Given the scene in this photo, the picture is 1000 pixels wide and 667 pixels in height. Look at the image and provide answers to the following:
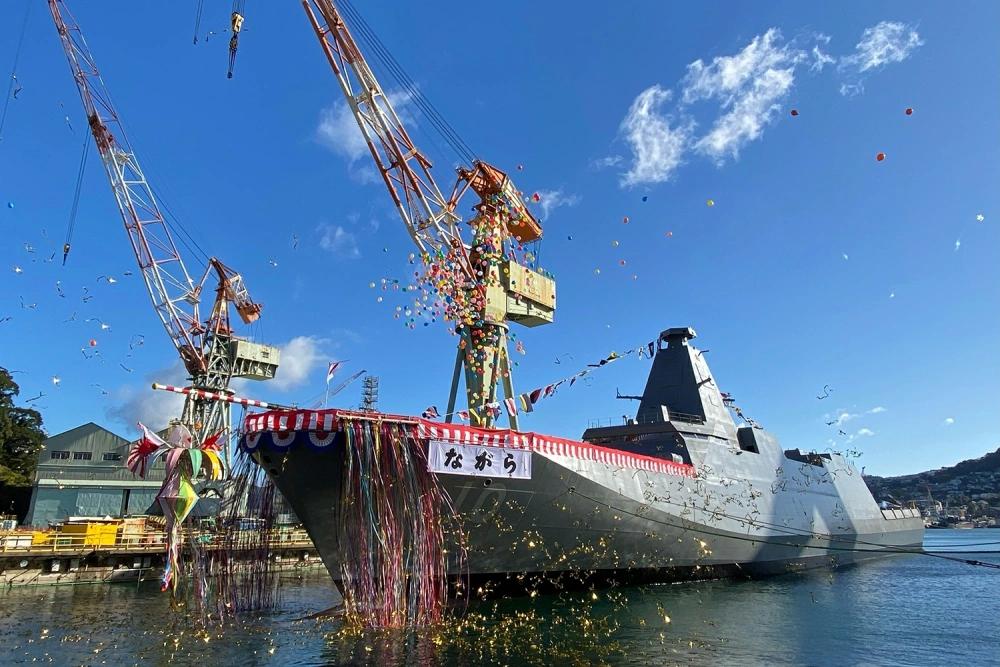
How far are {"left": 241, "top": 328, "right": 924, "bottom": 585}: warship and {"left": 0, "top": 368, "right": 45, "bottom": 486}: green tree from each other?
1388 inches

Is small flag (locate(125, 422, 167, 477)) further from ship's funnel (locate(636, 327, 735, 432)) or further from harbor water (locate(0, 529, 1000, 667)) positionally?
ship's funnel (locate(636, 327, 735, 432))

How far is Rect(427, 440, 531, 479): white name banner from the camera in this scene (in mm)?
13672

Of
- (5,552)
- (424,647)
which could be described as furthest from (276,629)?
(5,552)

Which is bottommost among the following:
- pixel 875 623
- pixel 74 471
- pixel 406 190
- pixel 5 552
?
pixel 875 623

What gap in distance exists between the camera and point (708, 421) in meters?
24.5

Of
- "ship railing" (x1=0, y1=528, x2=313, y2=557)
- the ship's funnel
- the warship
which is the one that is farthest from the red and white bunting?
"ship railing" (x1=0, y1=528, x2=313, y2=557)

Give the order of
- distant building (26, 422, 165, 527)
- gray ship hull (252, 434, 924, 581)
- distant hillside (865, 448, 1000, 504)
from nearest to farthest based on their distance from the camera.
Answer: gray ship hull (252, 434, 924, 581) → distant building (26, 422, 165, 527) → distant hillside (865, 448, 1000, 504)

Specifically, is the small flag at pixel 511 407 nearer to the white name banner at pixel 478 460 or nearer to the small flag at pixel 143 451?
the white name banner at pixel 478 460

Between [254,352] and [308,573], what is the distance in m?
20.5

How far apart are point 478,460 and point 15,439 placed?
131 ft

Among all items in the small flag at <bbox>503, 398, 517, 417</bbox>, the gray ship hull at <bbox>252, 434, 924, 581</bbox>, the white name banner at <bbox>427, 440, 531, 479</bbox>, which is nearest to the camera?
the white name banner at <bbox>427, 440, 531, 479</bbox>

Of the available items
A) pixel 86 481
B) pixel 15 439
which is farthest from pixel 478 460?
pixel 15 439

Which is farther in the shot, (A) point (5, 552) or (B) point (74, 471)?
(B) point (74, 471)

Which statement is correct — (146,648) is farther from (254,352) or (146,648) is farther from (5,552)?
(254,352)
